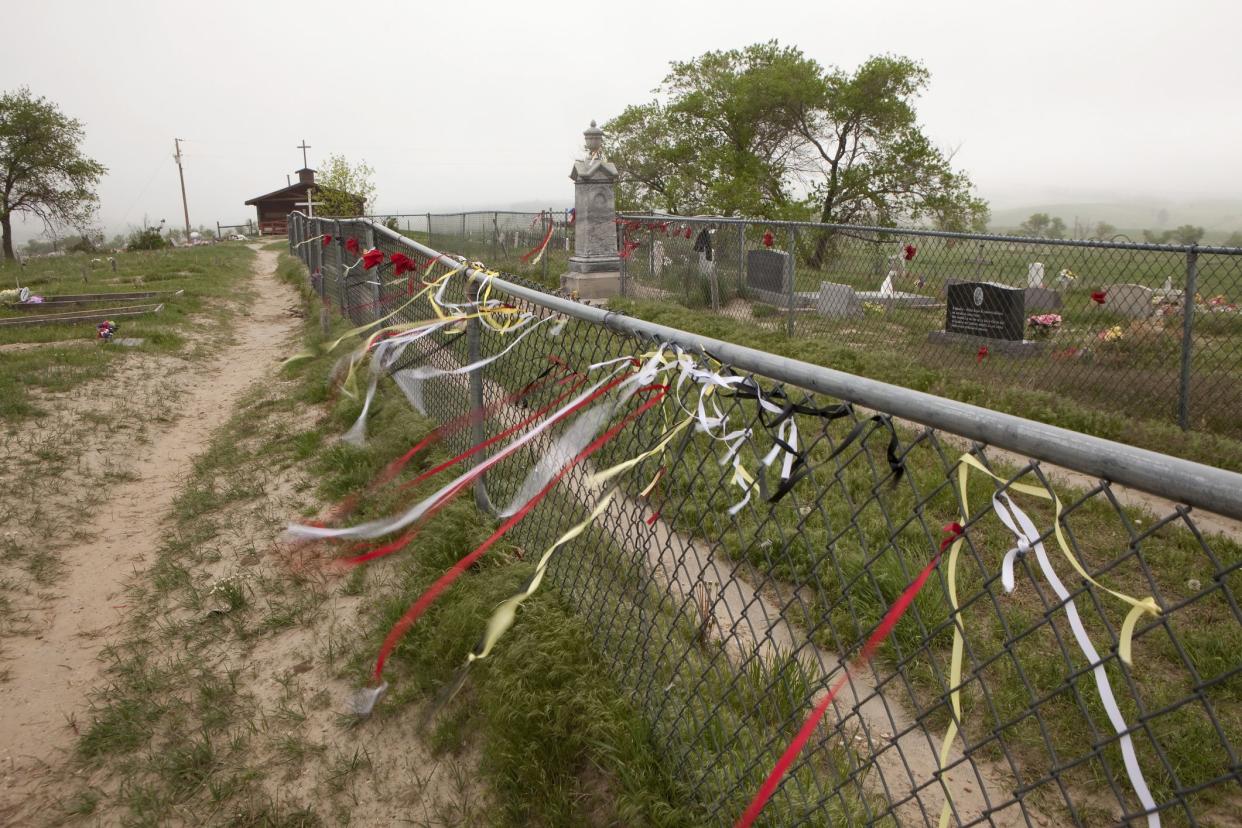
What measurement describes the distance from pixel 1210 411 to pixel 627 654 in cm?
615

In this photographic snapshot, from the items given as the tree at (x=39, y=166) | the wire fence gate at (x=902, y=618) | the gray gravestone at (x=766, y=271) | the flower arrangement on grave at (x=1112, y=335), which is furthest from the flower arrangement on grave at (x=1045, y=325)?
the tree at (x=39, y=166)

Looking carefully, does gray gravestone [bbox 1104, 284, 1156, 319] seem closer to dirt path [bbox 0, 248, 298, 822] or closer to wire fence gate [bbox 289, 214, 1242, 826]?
wire fence gate [bbox 289, 214, 1242, 826]

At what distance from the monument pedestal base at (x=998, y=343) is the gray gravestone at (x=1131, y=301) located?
263cm

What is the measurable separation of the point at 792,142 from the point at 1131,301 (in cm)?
1576

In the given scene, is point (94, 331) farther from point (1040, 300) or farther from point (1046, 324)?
point (1040, 300)

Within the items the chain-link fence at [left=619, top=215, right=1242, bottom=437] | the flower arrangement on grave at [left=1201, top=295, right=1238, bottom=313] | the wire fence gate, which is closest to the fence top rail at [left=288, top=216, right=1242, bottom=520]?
the wire fence gate

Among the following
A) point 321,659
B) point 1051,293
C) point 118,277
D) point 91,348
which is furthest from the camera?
point 118,277

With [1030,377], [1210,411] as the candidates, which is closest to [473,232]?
[1030,377]

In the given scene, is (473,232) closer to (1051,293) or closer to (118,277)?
(118,277)

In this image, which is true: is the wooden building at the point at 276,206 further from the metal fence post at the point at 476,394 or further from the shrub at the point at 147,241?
the metal fence post at the point at 476,394

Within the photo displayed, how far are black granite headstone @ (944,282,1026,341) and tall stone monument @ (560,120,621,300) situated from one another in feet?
22.8

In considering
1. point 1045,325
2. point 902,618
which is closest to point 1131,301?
point 1045,325

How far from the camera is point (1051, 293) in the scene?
35.2 ft

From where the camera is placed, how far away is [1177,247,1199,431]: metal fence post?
600 centimetres
